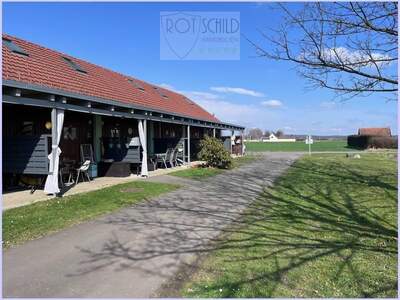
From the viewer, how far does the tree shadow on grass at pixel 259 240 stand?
447 cm

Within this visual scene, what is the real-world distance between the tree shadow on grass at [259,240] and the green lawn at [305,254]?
11mm

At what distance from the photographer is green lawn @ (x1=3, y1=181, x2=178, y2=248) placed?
657 centimetres

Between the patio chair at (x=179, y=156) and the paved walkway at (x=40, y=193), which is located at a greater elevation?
the patio chair at (x=179, y=156)

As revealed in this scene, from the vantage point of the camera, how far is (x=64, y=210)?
27.4 ft

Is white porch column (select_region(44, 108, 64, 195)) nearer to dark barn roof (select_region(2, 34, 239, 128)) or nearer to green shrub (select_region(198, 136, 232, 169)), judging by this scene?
dark barn roof (select_region(2, 34, 239, 128))

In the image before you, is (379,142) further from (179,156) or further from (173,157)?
(173,157)

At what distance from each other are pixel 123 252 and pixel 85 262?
60cm

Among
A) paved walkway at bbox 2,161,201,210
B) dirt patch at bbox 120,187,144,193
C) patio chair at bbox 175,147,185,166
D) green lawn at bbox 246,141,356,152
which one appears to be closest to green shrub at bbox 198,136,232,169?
patio chair at bbox 175,147,185,166

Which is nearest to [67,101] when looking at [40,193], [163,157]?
[40,193]

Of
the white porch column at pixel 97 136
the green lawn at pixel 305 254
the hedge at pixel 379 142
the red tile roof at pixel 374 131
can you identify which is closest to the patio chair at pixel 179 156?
the white porch column at pixel 97 136

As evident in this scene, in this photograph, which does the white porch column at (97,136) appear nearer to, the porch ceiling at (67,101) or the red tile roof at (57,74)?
the red tile roof at (57,74)

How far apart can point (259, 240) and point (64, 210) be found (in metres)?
4.31

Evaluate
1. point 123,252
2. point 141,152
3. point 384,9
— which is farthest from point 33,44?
point 384,9

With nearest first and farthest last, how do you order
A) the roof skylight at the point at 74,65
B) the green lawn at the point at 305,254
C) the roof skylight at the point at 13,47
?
the green lawn at the point at 305,254 < the roof skylight at the point at 13,47 < the roof skylight at the point at 74,65
